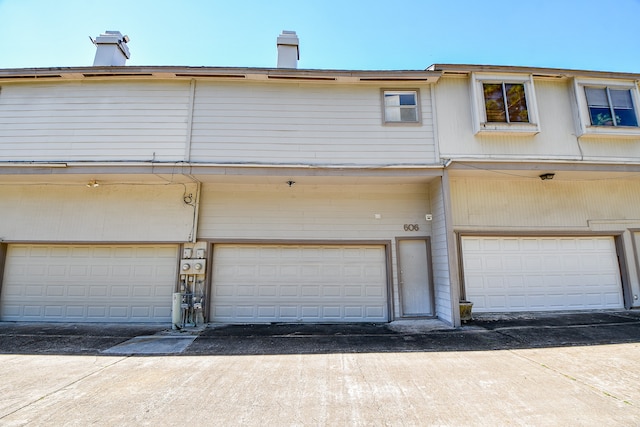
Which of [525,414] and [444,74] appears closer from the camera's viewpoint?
[525,414]

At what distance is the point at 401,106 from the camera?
7.34 meters

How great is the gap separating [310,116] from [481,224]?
5.17 meters

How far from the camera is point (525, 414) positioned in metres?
3.01

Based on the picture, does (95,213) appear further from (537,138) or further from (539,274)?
(539,274)

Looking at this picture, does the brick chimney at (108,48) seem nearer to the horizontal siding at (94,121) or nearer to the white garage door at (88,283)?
the horizontal siding at (94,121)

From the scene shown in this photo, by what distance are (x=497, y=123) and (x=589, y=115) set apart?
2419 millimetres

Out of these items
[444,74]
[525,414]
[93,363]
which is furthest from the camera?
[444,74]

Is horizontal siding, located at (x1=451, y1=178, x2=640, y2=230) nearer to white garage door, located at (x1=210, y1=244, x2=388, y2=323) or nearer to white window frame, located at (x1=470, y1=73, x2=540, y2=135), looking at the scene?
white window frame, located at (x1=470, y1=73, x2=540, y2=135)

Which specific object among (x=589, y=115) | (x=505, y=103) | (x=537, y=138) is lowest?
(x=537, y=138)

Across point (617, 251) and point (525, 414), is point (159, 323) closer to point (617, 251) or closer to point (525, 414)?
point (525, 414)

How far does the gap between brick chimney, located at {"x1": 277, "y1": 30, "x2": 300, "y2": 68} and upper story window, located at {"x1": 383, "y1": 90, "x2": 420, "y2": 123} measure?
2592 mm

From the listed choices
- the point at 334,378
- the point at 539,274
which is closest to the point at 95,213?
the point at 334,378

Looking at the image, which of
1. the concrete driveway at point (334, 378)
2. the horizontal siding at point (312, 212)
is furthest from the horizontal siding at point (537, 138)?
the concrete driveway at point (334, 378)

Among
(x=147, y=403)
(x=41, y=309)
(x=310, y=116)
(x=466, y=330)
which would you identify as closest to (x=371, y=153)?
(x=310, y=116)
